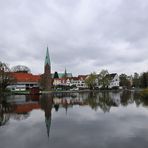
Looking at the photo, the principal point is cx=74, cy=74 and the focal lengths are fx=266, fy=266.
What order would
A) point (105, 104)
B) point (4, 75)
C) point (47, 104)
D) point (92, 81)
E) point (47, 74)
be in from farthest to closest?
point (92, 81) < point (47, 74) < point (4, 75) < point (47, 104) < point (105, 104)

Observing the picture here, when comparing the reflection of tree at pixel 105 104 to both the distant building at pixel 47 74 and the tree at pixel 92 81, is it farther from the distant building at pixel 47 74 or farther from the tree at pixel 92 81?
the tree at pixel 92 81

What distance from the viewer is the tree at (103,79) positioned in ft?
405

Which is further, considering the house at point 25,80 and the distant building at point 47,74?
the house at point 25,80

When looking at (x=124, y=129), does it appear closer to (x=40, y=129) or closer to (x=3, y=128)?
(x=40, y=129)

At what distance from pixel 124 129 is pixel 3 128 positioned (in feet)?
25.6

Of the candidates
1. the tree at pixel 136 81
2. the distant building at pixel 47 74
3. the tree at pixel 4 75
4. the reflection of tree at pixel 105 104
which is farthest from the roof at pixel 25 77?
the reflection of tree at pixel 105 104

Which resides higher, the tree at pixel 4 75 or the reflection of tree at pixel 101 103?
the tree at pixel 4 75

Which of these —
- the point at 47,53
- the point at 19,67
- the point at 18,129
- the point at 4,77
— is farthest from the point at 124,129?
the point at 19,67

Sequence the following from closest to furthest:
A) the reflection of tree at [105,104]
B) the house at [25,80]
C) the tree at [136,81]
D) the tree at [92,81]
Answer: the reflection of tree at [105,104] < the house at [25,80] < the tree at [92,81] < the tree at [136,81]

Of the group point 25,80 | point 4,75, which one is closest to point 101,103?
point 4,75

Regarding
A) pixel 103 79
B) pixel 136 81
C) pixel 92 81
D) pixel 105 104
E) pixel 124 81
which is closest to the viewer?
pixel 105 104

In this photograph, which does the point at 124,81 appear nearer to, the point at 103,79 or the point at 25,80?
the point at 103,79

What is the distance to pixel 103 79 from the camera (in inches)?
4850

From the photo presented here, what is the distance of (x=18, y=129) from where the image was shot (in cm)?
1703
